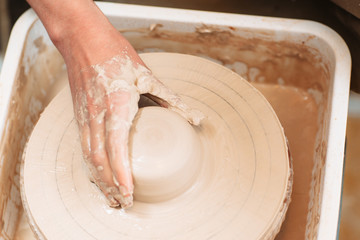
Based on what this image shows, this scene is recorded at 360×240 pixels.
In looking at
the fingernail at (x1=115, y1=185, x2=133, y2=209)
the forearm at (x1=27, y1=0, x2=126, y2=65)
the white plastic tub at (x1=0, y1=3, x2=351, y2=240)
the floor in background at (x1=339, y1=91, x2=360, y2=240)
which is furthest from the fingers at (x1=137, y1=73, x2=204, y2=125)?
the floor in background at (x1=339, y1=91, x2=360, y2=240)

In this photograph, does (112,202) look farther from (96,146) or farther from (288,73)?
(288,73)

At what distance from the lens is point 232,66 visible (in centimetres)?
162

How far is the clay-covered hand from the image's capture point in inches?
40.4

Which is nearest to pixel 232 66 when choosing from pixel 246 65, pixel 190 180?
pixel 246 65

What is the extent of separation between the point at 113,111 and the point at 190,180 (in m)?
0.26

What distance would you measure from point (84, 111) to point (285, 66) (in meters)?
0.78

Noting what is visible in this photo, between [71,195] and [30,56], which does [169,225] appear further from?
[30,56]

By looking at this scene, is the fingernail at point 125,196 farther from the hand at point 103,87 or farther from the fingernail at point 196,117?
the fingernail at point 196,117

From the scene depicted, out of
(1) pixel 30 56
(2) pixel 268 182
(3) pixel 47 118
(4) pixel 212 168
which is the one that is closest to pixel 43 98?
(1) pixel 30 56

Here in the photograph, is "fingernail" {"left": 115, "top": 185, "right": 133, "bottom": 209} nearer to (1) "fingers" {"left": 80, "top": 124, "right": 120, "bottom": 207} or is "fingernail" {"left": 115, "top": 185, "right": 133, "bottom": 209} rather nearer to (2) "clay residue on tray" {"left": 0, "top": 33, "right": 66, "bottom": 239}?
(1) "fingers" {"left": 80, "top": 124, "right": 120, "bottom": 207}

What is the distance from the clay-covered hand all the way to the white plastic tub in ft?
1.13

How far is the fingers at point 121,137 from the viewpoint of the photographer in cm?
101

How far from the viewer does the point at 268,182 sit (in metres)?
1.15

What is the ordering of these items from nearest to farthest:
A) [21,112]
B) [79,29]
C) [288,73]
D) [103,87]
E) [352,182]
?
[103,87]
[79,29]
[21,112]
[288,73]
[352,182]
